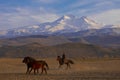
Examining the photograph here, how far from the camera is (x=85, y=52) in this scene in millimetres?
93500

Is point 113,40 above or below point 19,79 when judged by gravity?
above

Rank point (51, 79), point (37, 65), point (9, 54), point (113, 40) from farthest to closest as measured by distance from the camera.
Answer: point (113, 40) → point (9, 54) → point (37, 65) → point (51, 79)

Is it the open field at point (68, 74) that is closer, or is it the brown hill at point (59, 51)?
the open field at point (68, 74)

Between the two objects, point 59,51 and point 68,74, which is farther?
point 59,51

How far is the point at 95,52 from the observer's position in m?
94.3

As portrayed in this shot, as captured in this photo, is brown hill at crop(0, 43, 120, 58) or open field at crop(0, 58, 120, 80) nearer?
open field at crop(0, 58, 120, 80)

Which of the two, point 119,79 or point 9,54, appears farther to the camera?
point 9,54

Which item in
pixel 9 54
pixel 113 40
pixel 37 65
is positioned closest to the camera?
pixel 37 65

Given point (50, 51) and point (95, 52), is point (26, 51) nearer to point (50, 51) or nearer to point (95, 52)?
point (50, 51)

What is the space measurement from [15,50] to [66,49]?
14.1 metres

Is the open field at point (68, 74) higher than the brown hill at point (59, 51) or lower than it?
lower

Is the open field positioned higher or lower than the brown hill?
lower

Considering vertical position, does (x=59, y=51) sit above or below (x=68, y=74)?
above

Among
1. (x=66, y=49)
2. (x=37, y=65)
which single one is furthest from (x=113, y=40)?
(x=37, y=65)
